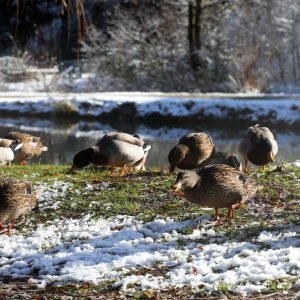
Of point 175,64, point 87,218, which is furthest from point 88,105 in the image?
point 87,218

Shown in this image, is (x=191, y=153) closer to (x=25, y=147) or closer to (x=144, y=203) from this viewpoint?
(x=144, y=203)

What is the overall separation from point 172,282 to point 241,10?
2510 cm

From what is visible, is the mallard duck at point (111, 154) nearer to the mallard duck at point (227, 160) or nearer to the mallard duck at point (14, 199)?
the mallard duck at point (227, 160)

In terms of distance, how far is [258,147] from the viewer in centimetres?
830

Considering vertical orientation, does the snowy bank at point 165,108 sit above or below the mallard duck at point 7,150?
below

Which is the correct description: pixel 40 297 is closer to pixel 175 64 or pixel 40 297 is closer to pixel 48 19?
pixel 175 64

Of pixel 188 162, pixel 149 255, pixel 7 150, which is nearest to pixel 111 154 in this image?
pixel 188 162

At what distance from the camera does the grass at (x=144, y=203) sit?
519 cm

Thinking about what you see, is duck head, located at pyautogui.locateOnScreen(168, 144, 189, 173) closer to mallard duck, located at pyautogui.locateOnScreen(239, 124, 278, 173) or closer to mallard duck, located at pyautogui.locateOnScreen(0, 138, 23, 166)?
mallard duck, located at pyautogui.locateOnScreen(239, 124, 278, 173)

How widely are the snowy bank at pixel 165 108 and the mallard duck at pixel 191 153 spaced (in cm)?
1080

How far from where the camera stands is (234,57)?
26141 millimetres

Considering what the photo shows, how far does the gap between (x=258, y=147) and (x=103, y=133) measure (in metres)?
9.14

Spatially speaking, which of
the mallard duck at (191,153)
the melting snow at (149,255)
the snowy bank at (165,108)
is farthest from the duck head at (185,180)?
the snowy bank at (165,108)

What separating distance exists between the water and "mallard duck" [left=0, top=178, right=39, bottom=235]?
21.5 feet
